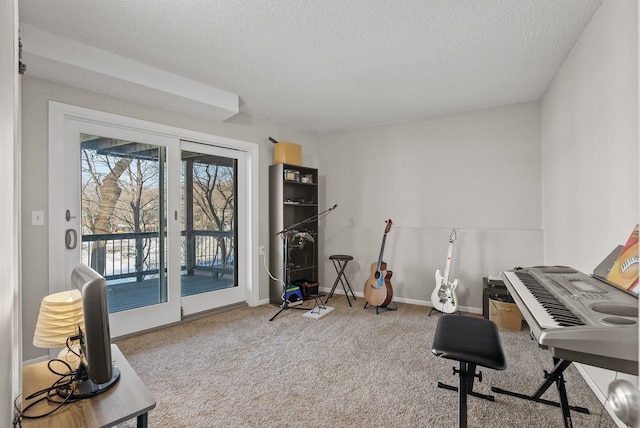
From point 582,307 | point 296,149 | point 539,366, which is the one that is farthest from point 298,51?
point 539,366

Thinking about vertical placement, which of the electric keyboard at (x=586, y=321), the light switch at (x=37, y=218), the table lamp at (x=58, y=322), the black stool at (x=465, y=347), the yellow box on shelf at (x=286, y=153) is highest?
the yellow box on shelf at (x=286, y=153)

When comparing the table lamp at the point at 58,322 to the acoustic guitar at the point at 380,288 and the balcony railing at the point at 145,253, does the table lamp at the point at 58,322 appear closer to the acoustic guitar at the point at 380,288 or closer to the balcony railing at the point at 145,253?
the balcony railing at the point at 145,253

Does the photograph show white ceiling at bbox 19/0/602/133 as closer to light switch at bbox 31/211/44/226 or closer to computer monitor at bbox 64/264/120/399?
light switch at bbox 31/211/44/226

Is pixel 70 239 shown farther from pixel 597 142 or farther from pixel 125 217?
pixel 597 142

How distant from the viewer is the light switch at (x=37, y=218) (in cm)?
247

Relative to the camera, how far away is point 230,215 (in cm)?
396

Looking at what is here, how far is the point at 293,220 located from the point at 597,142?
3.43 meters

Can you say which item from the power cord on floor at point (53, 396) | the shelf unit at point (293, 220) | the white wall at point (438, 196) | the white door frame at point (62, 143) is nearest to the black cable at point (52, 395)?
the power cord on floor at point (53, 396)

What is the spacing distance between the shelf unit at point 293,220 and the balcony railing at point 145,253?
22.5 inches

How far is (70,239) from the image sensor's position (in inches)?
106

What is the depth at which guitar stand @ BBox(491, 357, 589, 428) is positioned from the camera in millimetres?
1617

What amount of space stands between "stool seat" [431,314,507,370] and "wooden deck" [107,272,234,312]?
2.72 meters

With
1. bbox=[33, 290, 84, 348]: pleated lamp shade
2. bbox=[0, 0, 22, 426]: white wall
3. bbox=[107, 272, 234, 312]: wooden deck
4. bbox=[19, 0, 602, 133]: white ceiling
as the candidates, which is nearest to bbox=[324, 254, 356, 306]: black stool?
bbox=[107, 272, 234, 312]: wooden deck

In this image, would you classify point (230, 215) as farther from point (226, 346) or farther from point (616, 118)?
point (616, 118)
